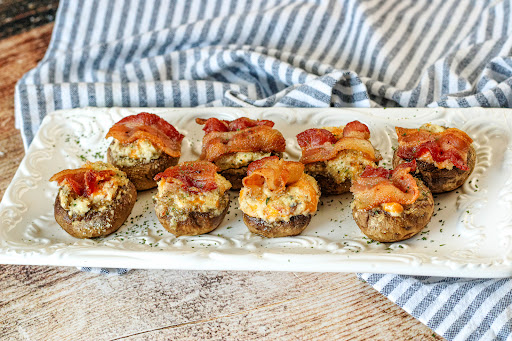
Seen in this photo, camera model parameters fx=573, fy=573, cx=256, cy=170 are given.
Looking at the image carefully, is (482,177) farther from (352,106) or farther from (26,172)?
(26,172)

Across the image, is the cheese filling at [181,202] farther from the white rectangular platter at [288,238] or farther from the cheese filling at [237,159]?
the cheese filling at [237,159]

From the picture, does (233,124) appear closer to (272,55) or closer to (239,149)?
(239,149)

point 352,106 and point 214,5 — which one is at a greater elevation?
point 214,5

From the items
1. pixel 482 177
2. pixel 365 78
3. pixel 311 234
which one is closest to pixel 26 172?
pixel 311 234

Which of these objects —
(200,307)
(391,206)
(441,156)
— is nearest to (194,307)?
(200,307)

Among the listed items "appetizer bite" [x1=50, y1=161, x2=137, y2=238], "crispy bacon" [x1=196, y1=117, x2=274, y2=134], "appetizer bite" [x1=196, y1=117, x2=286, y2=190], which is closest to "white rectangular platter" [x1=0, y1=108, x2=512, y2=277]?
"appetizer bite" [x1=50, y1=161, x2=137, y2=238]

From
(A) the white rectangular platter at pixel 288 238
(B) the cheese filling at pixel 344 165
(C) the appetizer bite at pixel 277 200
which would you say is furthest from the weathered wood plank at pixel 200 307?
(B) the cheese filling at pixel 344 165
